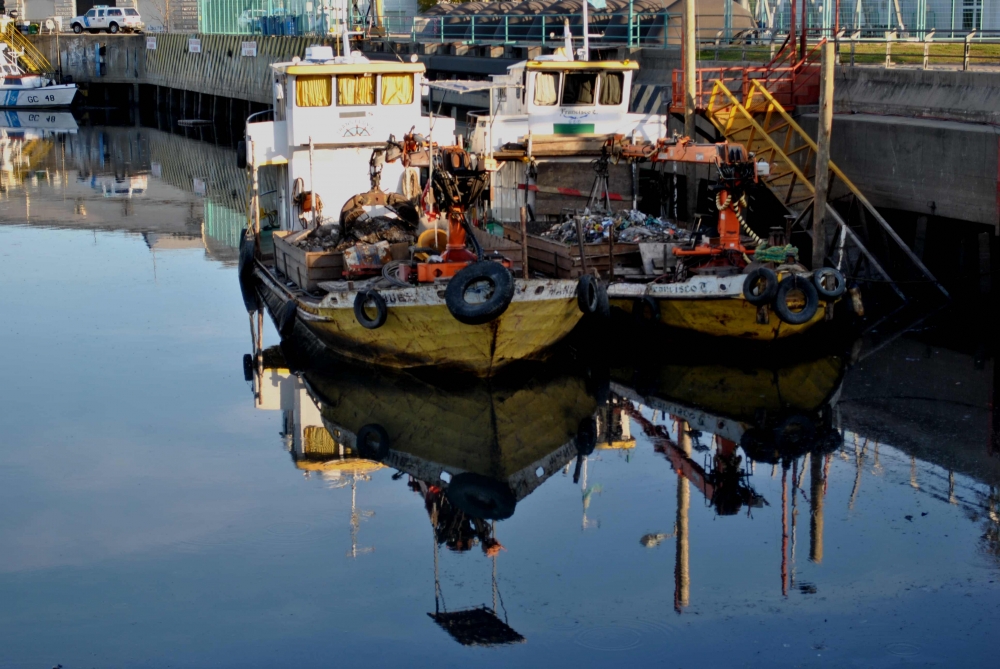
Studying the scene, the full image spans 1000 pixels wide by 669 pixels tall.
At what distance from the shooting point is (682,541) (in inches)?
437

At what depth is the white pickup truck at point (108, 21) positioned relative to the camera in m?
65.6

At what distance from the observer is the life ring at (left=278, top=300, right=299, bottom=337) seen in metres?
17.5

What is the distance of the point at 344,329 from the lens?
16.3 metres

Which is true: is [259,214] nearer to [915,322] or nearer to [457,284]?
[457,284]

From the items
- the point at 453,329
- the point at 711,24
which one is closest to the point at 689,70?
the point at 453,329

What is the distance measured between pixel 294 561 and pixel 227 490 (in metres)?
2.02

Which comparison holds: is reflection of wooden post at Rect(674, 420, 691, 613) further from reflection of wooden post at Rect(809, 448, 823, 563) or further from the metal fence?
the metal fence

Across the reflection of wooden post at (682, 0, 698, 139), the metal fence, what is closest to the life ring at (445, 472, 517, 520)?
the metal fence

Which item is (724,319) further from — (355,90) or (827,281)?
(355,90)

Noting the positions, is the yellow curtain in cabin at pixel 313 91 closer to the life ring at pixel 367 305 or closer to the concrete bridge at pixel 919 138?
the life ring at pixel 367 305

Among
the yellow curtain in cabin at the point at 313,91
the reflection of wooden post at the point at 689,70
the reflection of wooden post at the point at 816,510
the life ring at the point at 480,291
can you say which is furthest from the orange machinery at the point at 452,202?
the reflection of wooden post at the point at 689,70

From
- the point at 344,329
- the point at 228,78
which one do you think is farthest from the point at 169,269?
the point at 228,78

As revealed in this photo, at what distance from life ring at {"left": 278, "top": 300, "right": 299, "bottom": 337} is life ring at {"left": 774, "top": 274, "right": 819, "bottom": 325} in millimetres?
6220

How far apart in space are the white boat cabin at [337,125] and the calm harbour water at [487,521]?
272 cm
